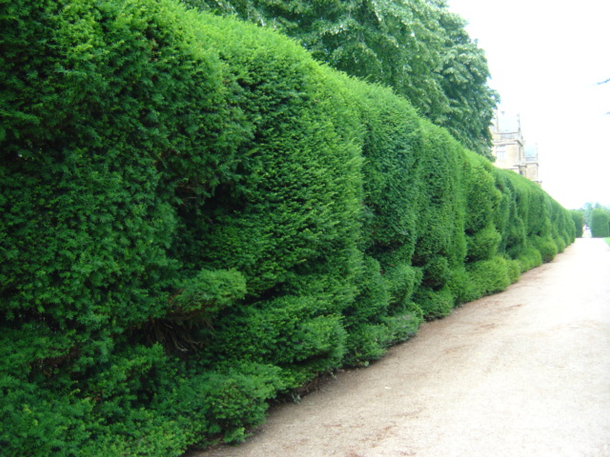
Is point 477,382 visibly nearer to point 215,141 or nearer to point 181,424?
point 181,424

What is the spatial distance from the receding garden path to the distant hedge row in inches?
17.8

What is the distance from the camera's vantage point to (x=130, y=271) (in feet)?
11.6

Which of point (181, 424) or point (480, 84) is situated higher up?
point (480, 84)

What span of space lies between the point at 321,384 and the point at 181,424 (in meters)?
2.43

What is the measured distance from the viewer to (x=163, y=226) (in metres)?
3.82

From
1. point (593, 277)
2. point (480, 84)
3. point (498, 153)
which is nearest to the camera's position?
point (593, 277)

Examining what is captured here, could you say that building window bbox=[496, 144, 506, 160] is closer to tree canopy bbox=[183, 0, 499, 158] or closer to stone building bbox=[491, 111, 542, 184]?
stone building bbox=[491, 111, 542, 184]

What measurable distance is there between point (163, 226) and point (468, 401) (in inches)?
135

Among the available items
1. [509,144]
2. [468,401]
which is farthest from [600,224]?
[468,401]

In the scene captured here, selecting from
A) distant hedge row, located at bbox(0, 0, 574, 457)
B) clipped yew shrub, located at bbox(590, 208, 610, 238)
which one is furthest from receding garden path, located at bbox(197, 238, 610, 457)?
clipped yew shrub, located at bbox(590, 208, 610, 238)

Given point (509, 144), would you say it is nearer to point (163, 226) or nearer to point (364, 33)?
point (364, 33)

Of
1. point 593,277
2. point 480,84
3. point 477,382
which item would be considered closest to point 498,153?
point 480,84

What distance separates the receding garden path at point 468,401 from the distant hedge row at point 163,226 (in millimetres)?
453

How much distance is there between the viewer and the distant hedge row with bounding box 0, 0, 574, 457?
303cm
